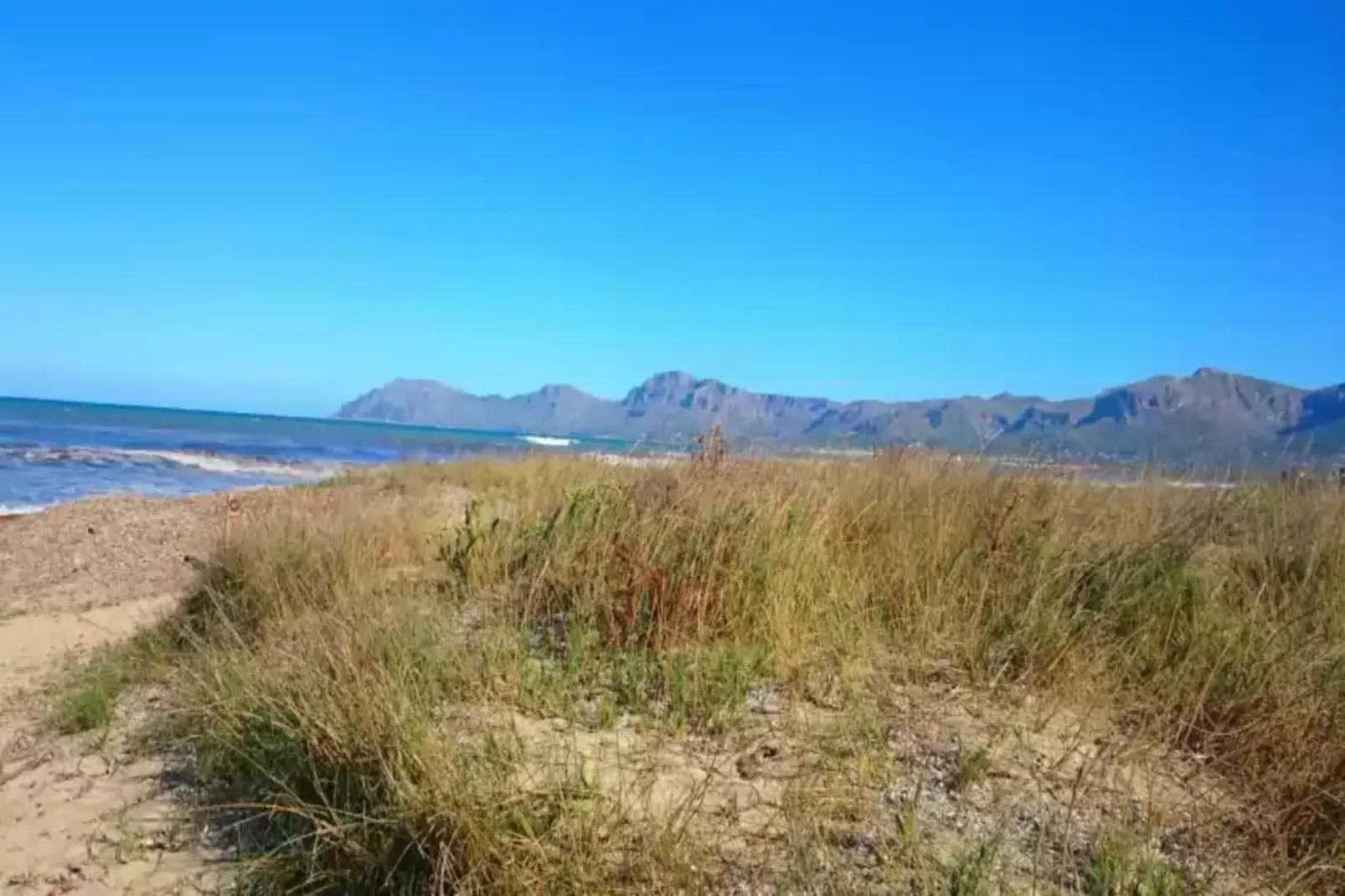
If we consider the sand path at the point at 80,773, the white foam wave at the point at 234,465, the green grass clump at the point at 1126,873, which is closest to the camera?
the green grass clump at the point at 1126,873

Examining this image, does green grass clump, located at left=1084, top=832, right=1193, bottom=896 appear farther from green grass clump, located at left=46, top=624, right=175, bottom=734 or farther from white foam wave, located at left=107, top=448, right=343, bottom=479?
white foam wave, located at left=107, top=448, right=343, bottom=479

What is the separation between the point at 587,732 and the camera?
375 cm

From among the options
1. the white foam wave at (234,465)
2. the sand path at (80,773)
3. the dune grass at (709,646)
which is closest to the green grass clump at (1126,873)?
the dune grass at (709,646)

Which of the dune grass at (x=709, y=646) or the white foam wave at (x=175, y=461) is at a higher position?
the dune grass at (x=709, y=646)

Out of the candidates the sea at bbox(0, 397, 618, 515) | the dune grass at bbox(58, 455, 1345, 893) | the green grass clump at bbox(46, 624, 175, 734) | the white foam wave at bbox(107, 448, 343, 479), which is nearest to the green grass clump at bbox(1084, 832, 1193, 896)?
the dune grass at bbox(58, 455, 1345, 893)

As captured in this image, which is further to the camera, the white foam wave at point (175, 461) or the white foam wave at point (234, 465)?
the white foam wave at point (234, 465)

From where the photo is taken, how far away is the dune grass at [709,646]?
9.61 feet

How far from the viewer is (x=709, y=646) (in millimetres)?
4418

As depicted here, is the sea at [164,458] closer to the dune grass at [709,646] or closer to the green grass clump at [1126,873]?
the dune grass at [709,646]

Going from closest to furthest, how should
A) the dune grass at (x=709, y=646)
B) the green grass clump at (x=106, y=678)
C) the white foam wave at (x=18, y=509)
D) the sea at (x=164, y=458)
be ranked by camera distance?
the dune grass at (x=709, y=646)
the green grass clump at (x=106, y=678)
the white foam wave at (x=18, y=509)
the sea at (x=164, y=458)

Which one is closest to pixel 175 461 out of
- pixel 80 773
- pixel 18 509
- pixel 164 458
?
pixel 164 458

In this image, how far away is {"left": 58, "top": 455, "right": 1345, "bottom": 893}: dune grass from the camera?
2928 millimetres

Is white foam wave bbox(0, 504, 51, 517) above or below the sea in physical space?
below

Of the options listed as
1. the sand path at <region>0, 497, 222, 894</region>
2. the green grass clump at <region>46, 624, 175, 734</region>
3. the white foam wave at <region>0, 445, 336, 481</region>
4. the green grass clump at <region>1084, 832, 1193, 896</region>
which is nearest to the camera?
the green grass clump at <region>1084, 832, 1193, 896</region>
